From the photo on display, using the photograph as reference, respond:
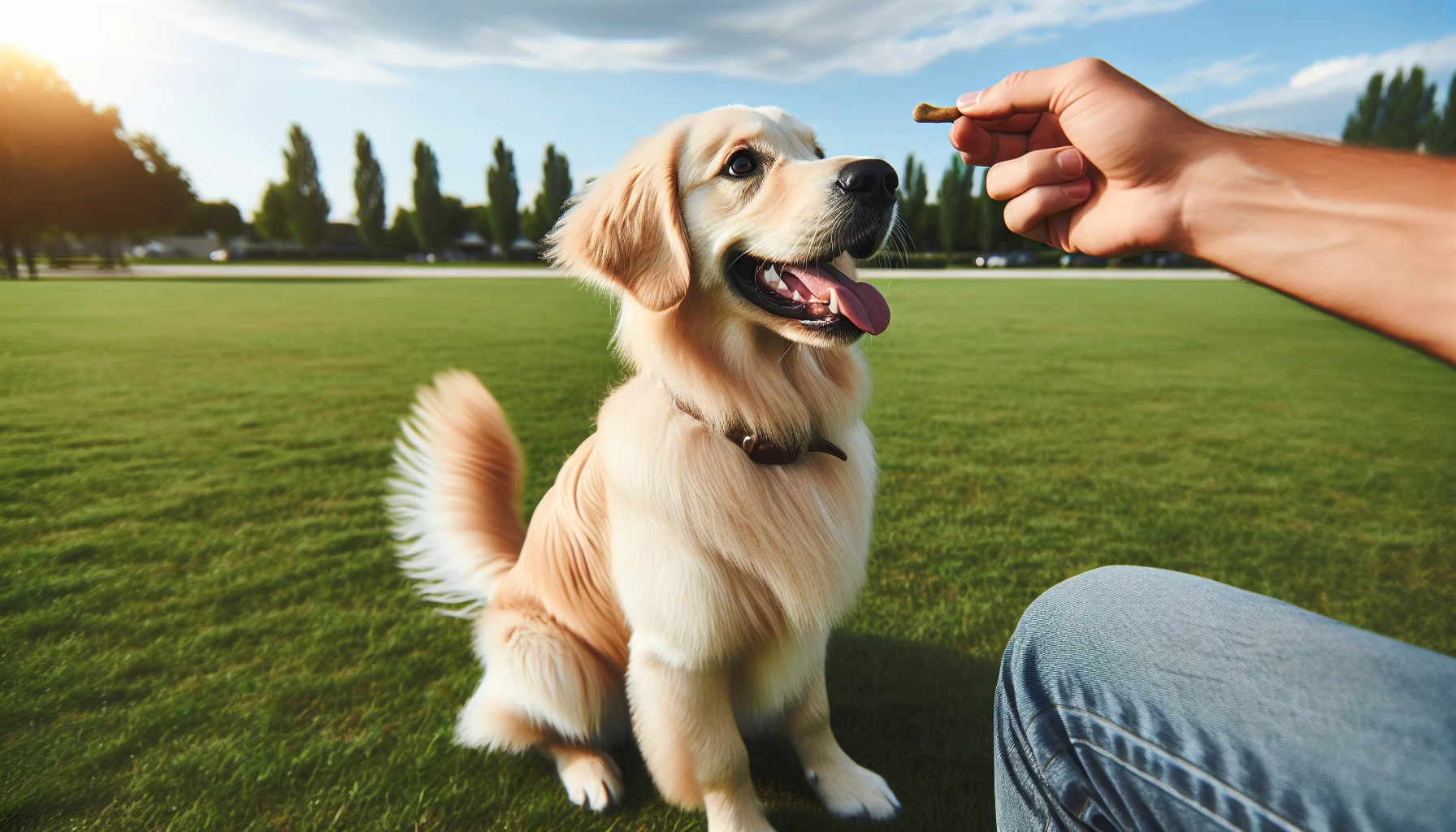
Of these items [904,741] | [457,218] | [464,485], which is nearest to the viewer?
[904,741]

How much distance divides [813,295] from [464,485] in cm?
148

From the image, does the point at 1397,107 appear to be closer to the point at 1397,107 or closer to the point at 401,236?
the point at 1397,107

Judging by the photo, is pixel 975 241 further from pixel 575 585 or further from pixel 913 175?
pixel 575 585

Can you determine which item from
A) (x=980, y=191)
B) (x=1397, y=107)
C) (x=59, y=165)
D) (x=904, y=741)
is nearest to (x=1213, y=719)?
(x=904, y=741)

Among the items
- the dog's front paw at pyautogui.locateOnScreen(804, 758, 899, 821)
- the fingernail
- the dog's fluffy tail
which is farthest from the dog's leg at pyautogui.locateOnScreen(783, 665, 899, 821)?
the fingernail

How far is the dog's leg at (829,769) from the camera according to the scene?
1.86 m

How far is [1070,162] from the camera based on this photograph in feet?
4.62

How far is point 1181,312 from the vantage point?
14562 millimetres

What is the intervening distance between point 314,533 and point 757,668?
116 inches

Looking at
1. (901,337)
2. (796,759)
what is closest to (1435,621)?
(796,759)

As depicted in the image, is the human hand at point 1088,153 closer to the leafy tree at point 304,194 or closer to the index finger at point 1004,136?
the index finger at point 1004,136

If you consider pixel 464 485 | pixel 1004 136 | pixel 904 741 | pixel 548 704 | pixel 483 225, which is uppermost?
pixel 483 225

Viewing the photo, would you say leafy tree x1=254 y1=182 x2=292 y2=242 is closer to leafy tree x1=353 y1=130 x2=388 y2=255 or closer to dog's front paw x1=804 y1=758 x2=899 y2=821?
leafy tree x1=353 y1=130 x2=388 y2=255

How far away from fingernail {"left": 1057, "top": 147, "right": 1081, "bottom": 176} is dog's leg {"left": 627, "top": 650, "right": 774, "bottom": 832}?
1462mm
